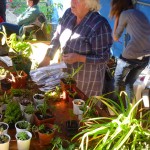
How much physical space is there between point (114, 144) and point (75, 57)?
4.05ft

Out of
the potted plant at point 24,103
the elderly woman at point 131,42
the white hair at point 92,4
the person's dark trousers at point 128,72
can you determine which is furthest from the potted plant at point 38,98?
the person's dark trousers at point 128,72

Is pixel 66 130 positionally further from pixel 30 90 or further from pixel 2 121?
pixel 30 90

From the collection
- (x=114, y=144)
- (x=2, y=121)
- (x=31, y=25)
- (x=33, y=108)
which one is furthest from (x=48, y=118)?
(x=31, y=25)

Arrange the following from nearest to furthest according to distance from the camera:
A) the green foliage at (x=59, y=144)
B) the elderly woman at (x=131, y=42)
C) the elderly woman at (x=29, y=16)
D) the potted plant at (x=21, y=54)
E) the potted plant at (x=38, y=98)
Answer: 1. the green foliage at (x=59, y=144)
2. the potted plant at (x=38, y=98)
3. the potted plant at (x=21, y=54)
4. the elderly woman at (x=131, y=42)
5. the elderly woman at (x=29, y=16)

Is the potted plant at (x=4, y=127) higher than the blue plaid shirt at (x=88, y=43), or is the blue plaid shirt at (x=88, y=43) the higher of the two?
the blue plaid shirt at (x=88, y=43)

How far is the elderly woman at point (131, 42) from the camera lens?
10.6 feet

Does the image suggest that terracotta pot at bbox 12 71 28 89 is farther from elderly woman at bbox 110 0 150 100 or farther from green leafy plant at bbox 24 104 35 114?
elderly woman at bbox 110 0 150 100

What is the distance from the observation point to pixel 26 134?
1582 millimetres

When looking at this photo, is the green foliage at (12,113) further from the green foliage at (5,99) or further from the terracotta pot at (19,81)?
the terracotta pot at (19,81)

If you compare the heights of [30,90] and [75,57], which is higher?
[75,57]

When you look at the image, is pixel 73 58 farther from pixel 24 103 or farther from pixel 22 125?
pixel 22 125

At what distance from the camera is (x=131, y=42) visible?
3316 mm

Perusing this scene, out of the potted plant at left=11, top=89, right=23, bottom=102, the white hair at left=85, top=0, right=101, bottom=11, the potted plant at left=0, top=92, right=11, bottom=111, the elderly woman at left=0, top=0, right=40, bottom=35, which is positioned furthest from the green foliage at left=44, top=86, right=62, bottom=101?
the elderly woman at left=0, top=0, right=40, bottom=35

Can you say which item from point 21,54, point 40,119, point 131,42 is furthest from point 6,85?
point 131,42
